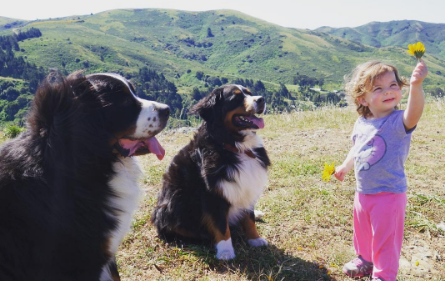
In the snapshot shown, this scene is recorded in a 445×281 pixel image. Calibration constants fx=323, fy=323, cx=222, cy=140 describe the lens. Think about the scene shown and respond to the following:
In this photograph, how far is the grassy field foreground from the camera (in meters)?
3.43

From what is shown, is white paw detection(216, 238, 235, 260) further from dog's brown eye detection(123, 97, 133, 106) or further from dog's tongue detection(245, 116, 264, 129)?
dog's brown eye detection(123, 97, 133, 106)

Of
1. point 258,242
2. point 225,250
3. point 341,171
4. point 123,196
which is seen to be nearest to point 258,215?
point 258,242

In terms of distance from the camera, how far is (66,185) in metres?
2.28

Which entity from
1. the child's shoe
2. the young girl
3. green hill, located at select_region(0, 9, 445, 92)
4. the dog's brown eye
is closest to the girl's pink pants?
the young girl

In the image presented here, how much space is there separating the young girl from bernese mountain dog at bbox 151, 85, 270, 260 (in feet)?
4.05

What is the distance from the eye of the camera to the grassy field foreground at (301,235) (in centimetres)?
343

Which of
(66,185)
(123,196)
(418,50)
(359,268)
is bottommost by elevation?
(359,268)

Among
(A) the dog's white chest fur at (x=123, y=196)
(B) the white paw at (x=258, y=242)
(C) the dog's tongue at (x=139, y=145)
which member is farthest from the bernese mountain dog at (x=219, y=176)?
(A) the dog's white chest fur at (x=123, y=196)

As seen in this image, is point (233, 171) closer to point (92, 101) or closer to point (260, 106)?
point (260, 106)

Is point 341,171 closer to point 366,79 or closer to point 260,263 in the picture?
point 366,79

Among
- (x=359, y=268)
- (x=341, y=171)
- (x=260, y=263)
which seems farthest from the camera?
(x=260, y=263)

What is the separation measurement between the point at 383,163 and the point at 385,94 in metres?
0.61

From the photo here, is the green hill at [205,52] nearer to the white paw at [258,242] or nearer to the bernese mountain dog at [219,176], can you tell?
the bernese mountain dog at [219,176]

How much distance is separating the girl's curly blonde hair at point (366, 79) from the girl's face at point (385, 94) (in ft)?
0.13
